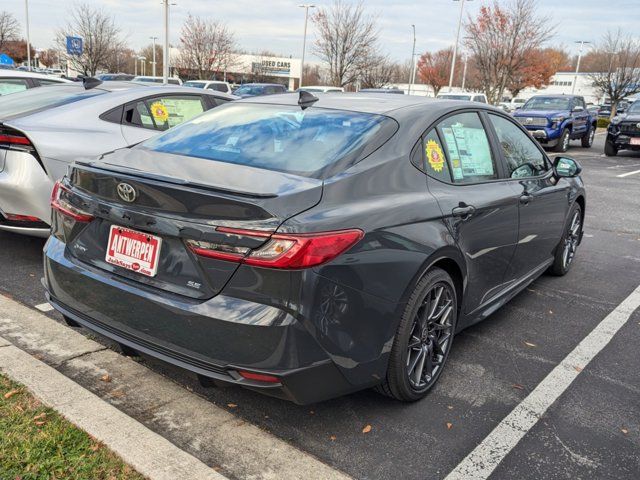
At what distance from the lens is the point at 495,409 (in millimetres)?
3121

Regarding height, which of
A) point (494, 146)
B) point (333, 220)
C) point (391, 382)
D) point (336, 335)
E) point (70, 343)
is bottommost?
point (70, 343)

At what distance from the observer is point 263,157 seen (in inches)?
115

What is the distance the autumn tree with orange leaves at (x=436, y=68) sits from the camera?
2864 inches

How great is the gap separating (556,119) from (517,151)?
1482 cm

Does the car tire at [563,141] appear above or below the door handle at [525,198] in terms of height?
below

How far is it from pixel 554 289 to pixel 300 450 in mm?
3319

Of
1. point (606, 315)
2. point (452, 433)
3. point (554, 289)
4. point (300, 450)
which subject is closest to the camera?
point (300, 450)

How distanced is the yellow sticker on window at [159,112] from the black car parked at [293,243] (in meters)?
2.29

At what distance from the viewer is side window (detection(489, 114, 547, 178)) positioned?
4020mm

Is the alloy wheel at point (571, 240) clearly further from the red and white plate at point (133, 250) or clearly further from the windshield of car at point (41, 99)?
the windshield of car at point (41, 99)

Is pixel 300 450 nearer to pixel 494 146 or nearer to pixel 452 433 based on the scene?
pixel 452 433

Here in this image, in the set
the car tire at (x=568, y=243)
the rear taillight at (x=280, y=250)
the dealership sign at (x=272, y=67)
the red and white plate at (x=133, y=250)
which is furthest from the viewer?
the dealership sign at (x=272, y=67)

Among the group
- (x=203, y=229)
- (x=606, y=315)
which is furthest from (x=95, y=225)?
(x=606, y=315)

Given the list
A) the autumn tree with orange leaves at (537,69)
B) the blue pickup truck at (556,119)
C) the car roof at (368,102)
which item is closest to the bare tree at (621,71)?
the autumn tree with orange leaves at (537,69)
